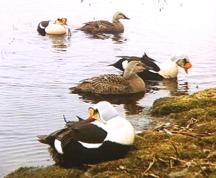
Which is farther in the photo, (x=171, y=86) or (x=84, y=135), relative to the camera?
(x=171, y=86)

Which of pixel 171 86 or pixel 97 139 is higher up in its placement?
pixel 97 139

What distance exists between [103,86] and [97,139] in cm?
693

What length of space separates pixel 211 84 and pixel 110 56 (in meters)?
4.66

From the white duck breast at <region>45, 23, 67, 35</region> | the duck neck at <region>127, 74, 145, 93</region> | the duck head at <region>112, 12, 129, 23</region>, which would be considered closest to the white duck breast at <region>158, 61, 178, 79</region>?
the duck neck at <region>127, 74, 145, 93</region>

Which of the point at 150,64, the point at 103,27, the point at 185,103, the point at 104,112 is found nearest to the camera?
the point at 104,112

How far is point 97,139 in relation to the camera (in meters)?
6.17

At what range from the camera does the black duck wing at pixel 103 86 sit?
1291cm

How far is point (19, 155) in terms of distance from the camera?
7594mm

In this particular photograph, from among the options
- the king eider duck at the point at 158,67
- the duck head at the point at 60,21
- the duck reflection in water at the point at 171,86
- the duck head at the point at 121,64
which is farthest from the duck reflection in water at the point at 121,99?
the duck head at the point at 60,21

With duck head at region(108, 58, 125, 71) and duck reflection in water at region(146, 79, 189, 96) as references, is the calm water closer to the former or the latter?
duck reflection in water at region(146, 79, 189, 96)

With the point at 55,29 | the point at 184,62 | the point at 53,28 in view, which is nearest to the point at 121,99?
the point at 184,62

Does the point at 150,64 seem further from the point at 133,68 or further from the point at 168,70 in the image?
the point at 133,68

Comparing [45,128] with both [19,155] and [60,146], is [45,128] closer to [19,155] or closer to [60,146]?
[19,155]

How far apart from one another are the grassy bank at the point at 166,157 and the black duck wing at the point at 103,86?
5467 mm
